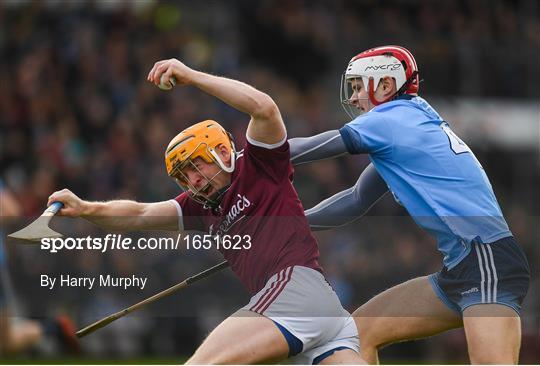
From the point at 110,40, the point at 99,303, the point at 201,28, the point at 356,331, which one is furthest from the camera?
the point at 201,28

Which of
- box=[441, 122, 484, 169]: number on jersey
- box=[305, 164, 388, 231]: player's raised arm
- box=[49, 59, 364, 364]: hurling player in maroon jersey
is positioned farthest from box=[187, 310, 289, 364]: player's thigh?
box=[441, 122, 484, 169]: number on jersey

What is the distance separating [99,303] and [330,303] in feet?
6.68

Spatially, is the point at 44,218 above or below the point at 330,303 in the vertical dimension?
above

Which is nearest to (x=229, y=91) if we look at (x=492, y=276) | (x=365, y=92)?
(x=365, y=92)

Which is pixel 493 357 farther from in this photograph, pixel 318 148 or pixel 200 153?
pixel 200 153

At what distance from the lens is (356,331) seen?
5520 mm

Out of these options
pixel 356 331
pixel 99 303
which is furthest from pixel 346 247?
pixel 356 331

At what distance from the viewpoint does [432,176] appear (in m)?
5.63

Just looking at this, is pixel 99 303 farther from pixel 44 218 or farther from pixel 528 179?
pixel 528 179

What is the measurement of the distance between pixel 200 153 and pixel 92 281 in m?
1.27

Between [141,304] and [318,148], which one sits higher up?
[318,148]

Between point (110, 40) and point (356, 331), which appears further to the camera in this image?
point (110, 40)

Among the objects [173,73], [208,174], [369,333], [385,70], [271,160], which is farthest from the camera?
[369,333]

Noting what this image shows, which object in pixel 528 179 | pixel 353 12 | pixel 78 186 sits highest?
pixel 353 12
